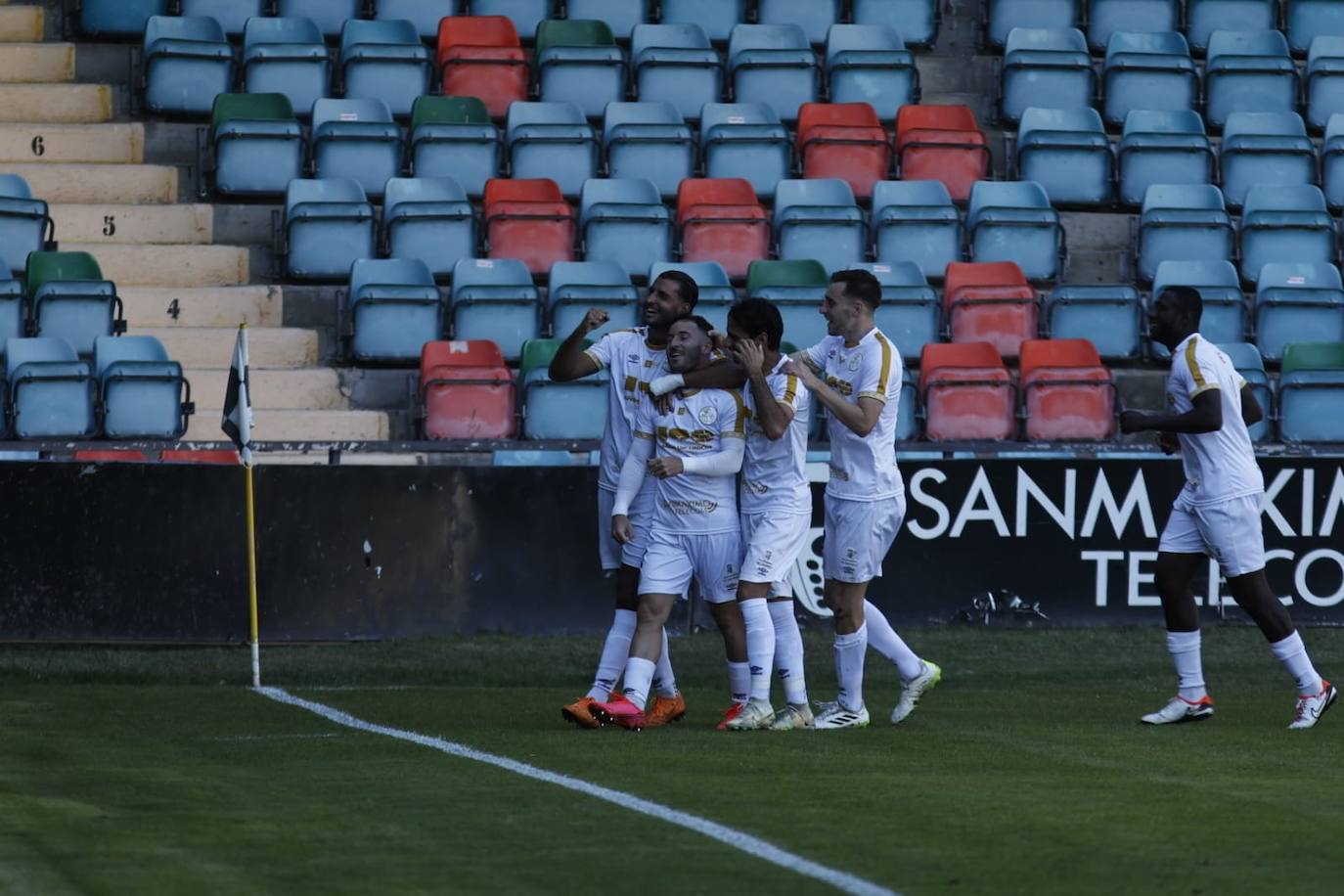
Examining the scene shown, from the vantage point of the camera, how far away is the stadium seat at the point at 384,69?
1952 centimetres

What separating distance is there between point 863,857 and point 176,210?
1374cm

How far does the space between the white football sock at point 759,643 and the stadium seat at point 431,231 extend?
8477 mm

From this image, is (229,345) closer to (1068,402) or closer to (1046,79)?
(1068,402)

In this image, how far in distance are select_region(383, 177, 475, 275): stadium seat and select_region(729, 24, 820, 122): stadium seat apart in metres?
3.67

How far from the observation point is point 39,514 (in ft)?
44.4

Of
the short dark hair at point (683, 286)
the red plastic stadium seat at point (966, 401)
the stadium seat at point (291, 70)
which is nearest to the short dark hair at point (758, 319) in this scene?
the short dark hair at point (683, 286)

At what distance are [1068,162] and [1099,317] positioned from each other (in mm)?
2250

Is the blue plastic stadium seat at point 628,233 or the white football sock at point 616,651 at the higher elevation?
the blue plastic stadium seat at point 628,233

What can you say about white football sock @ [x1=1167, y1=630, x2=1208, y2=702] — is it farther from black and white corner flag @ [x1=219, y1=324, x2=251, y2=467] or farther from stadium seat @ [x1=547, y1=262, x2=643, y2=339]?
stadium seat @ [x1=547, y1=262, x2=643, y2=339]

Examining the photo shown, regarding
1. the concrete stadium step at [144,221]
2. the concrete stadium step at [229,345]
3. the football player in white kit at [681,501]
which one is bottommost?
the football player in white kit at [681,501]

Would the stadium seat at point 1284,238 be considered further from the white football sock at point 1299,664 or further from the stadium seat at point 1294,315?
the white football sock at point 1299,664

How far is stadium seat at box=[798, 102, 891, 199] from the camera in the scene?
1934 centimetres

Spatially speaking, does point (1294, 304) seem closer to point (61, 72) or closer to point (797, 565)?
point (797, 565)

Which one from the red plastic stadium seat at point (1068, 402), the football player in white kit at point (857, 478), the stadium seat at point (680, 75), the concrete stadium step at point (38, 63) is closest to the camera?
the football player in white kit at point (857, 478)
